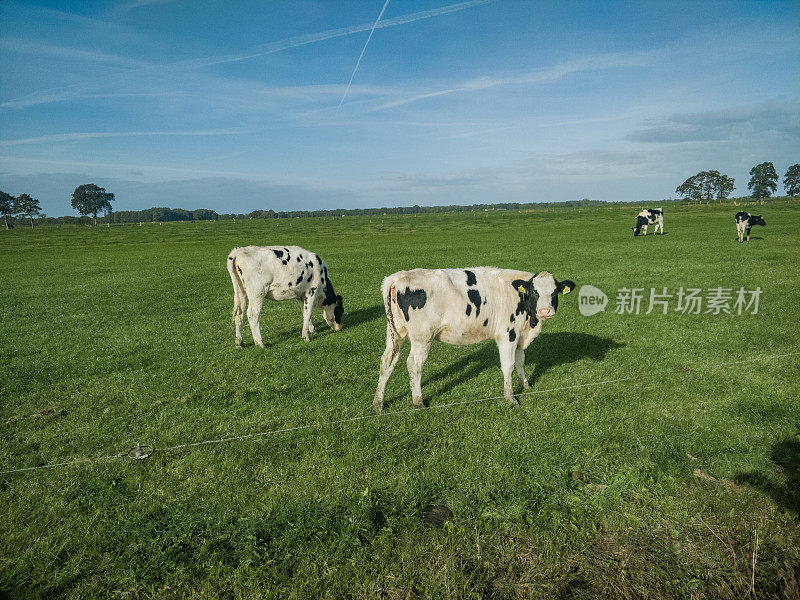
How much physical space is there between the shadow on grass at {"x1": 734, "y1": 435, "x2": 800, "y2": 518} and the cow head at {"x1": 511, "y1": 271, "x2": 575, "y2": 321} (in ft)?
11.1

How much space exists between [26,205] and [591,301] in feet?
610

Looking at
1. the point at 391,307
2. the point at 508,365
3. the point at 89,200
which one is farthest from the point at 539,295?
the point at 89,200

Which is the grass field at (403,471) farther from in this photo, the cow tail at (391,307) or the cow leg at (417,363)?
the cow tail at (391,307)

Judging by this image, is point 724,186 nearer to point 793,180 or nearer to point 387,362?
point 793,180

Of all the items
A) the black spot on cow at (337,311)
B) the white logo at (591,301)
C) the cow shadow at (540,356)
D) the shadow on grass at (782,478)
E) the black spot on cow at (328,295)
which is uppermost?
the black spot on cow at (328,295)

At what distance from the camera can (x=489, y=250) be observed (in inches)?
1302

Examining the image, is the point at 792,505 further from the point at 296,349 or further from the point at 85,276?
the point at 85,276

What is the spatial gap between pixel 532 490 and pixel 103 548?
4589mm

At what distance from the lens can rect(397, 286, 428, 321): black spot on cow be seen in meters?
7.07

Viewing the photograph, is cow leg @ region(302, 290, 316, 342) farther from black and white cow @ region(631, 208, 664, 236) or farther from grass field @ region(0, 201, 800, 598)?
black and white cow @ region(631, 208, 664, 236)

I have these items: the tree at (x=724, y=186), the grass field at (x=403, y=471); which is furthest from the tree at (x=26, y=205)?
the tree at (x=724, y=186)

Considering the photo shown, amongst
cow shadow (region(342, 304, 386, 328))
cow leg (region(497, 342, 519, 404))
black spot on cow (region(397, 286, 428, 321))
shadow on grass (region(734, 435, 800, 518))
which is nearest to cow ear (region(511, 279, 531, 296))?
cow leg (region(497, 342, 519, 404))

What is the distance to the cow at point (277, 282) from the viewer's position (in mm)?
11430

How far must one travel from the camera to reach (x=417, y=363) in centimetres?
731
